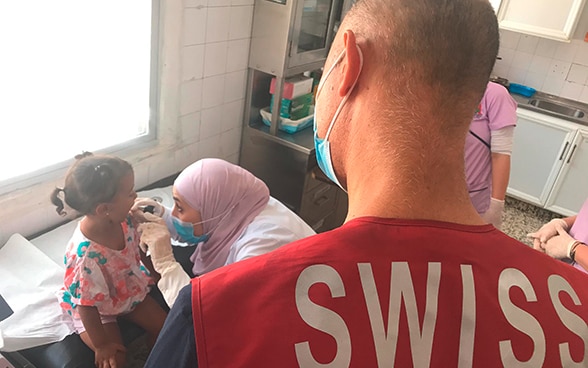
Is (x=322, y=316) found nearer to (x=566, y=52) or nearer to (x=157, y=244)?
(x=157, y=244)

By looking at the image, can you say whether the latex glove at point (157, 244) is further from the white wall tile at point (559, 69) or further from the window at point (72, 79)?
the white wall tile at point (559, 69)

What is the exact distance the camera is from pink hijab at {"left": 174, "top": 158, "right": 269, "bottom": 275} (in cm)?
168

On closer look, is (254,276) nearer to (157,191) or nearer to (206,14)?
(157,191)

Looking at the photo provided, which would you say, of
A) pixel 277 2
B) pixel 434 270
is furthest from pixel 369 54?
pixel 277 2

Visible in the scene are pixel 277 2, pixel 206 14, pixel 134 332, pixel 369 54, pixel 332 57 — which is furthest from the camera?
pixel 277 2

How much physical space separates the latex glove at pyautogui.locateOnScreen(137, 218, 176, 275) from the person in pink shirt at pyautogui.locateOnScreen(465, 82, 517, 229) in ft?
3.83

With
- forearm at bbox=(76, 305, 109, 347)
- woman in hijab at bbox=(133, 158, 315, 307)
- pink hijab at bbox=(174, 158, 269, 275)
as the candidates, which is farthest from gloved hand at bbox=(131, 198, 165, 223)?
forearm at bbox=(76, 305, 109, 347)

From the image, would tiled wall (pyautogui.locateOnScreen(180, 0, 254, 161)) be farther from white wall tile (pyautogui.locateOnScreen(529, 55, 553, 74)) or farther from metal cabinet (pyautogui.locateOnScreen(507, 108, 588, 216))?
white wall tile (pyautogui.locateOnScreen(529, 55, 553, 74))

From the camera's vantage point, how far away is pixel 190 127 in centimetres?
226

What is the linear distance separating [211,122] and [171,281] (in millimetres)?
1100

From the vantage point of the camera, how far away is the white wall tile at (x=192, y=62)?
6.79 ft

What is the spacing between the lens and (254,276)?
1.86ft

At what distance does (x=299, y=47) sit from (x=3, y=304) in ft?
5.79

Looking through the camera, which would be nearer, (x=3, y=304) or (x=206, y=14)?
(x=3, y=304)
